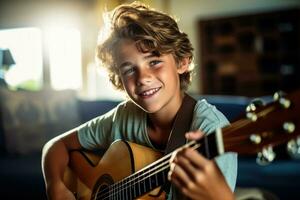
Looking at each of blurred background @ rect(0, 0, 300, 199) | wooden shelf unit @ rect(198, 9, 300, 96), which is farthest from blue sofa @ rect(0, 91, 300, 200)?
wooden shelf unit @ rect(198, 9, 300, 96)

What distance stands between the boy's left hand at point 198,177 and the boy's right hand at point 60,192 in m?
0.54

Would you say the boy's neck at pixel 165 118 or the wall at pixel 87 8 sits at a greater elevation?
the wall at pixel 87 8

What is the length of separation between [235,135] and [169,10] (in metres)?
5.07

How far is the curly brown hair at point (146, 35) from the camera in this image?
3.35 feet

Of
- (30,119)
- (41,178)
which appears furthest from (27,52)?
(41,178)

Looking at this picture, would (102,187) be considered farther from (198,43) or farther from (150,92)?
(198,43)

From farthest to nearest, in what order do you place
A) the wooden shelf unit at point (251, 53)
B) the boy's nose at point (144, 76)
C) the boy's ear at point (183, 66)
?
the wooden shelf unit at point (251, 53) → the boy's ear at point (183, 66) → the boy's nose at point (144, 76)

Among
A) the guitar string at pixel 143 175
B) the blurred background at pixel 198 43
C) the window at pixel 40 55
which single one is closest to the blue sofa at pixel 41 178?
the guitar string at pixel 143 175

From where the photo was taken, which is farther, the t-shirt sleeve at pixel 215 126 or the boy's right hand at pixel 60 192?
the boy's right hand at pixel 60 192

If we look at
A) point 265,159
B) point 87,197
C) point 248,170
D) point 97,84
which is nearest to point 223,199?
point 265,159

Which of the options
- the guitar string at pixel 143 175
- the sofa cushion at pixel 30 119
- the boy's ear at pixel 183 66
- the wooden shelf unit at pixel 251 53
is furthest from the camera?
the wooden shelf unit at pixel 251 53

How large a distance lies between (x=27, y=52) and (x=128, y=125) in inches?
182

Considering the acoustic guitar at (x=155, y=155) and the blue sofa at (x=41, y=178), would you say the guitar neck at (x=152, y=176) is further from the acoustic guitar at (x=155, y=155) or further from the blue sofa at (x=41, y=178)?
the blue sofa at (x=41, y=178)

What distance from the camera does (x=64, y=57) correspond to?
19.0ft
